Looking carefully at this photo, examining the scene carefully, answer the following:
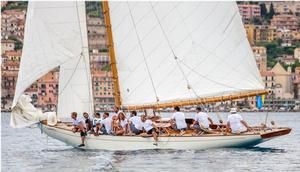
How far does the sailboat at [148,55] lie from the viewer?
132ft

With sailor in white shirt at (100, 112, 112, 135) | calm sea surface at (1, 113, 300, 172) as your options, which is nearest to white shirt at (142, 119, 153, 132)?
calm sea surface at (1, 113, 300, 172)

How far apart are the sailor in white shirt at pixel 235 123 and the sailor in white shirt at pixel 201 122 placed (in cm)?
71

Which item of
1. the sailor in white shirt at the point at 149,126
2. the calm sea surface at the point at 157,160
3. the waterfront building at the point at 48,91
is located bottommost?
the calm sea surface at the point at 157,160

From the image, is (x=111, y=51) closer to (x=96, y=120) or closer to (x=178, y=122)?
(x=96, y=120)

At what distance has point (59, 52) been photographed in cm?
4003

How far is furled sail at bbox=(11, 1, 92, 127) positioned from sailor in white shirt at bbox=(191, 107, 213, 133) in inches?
176

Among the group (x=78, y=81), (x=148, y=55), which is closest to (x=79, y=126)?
(x=78, y=81)

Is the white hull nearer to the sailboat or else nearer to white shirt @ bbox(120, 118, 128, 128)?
white shirt @ bbox(120, 118, 128, 128)

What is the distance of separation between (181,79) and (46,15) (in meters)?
5.07

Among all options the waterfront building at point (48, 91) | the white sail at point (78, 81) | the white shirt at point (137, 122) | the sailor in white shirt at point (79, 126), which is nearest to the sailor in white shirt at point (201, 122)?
the white shirt at point (137, 122)

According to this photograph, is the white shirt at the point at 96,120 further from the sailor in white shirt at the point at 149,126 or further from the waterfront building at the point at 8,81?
the waterfront building at the point at 8,81

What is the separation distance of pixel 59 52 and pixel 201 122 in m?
5.42

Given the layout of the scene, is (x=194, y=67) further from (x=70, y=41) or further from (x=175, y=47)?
(x=70, y=41)

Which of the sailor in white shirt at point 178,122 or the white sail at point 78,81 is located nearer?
the sailor in white shirt at point 178,122
